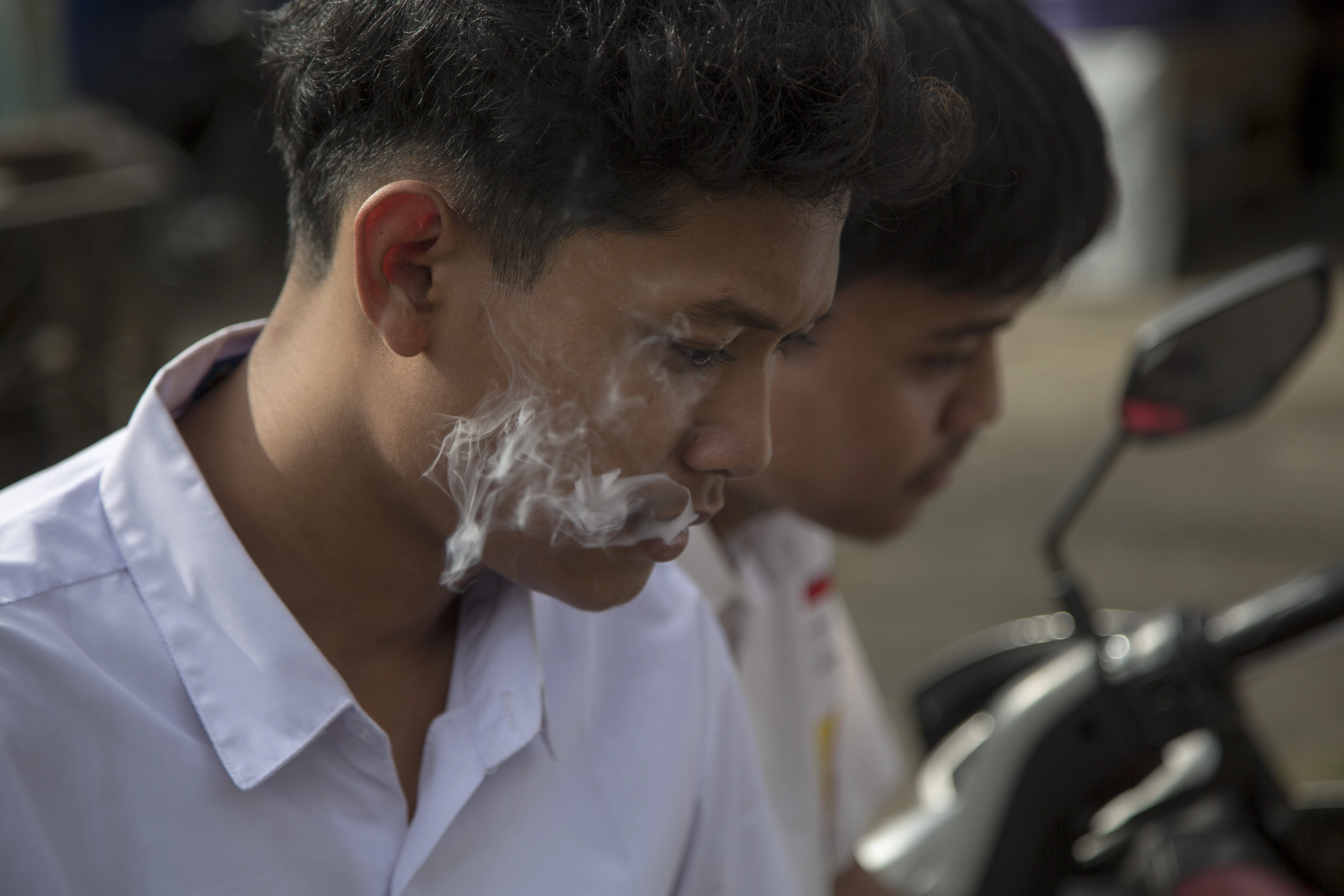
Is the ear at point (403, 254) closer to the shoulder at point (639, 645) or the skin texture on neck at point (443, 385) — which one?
the skin texture on neck at point (443, 385)

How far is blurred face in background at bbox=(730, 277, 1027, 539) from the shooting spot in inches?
64.6

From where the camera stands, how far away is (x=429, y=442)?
112 cm

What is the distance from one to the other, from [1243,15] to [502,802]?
9.47 m

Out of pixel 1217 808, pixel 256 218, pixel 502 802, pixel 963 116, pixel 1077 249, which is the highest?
pixel 963 116

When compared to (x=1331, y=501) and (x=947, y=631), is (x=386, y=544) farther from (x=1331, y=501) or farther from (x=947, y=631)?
(x=1331, y=501)

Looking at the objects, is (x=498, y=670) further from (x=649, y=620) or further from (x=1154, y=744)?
(x=1154, y=744)

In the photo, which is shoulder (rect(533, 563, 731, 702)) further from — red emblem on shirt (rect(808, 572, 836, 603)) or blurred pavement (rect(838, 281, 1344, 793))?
blurred pavement (rect(838, 281, 1344, 793))

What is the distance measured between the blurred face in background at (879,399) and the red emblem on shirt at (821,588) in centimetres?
33

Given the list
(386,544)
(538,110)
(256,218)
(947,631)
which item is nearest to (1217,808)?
(386,544)

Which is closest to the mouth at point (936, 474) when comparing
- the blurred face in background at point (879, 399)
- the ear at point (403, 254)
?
the blurred face in background at point (879, 399)

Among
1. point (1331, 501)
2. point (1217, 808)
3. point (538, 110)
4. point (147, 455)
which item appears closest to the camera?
point (538, 110)

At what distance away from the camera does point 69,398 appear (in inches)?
176

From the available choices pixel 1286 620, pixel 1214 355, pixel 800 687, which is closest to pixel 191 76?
pixel 800 687

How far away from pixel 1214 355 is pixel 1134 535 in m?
3.58
